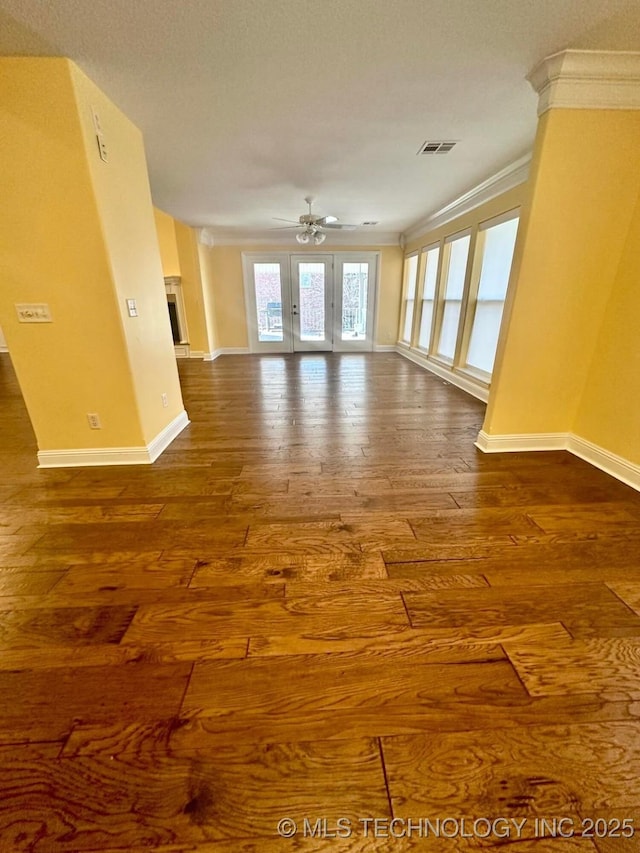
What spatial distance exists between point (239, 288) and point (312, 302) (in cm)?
161

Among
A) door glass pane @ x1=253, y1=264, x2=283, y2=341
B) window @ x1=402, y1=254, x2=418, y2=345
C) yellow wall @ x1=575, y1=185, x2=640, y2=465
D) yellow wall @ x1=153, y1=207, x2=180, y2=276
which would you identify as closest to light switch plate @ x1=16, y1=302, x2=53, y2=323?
yellow wall @ x1=575, y1=185, x2=640, y2=465

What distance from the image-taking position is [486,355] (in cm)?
421

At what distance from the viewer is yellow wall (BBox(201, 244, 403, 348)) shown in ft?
22.5

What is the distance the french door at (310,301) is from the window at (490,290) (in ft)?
10.6

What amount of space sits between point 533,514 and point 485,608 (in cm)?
85

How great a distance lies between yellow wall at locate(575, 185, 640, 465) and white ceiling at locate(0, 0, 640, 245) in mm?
1207

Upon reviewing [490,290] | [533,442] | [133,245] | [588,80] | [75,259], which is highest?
[588,80]

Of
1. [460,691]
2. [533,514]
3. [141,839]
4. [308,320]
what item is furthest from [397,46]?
[308,320]

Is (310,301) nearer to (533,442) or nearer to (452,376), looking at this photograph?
(452,376)

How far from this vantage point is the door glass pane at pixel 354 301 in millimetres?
7094

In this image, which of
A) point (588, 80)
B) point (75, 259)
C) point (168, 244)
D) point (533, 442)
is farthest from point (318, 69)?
point (168, 244)

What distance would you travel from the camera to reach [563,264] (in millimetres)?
2279

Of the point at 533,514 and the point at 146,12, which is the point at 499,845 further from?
the point at 146,12

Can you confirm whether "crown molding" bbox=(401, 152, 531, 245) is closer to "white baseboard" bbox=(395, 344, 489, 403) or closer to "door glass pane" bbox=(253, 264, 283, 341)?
"white baseboard" bbox=(395, 344, 489, 403)
